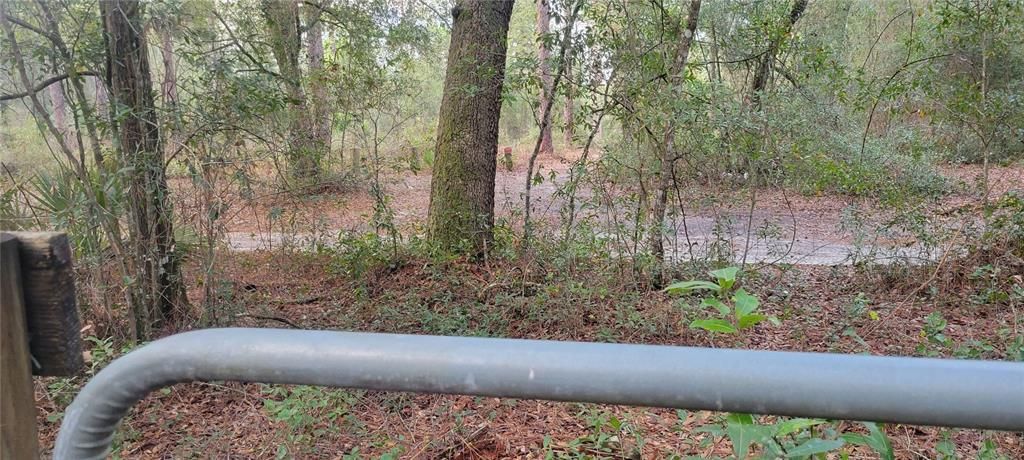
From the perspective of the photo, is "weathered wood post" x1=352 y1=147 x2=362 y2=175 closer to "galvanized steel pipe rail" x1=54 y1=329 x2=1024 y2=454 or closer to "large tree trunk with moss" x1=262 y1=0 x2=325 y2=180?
"large tree trunk with moss" x1=262 y1=0 x2=325 y2=180

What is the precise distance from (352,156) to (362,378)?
6.84 metres

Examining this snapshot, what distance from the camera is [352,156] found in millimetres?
7398

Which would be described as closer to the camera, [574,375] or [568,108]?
[574,375]

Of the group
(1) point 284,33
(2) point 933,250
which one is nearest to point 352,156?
(1) point 284,33

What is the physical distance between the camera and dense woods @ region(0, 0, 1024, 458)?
13.3 feet

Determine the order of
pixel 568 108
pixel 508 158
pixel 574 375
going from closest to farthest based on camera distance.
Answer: pixel 574 375 → pixel 568 108 → pixel 508 158

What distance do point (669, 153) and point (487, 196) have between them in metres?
2.16

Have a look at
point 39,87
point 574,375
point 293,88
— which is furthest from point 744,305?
point 293,88

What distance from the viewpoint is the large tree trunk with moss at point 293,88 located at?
222 inches

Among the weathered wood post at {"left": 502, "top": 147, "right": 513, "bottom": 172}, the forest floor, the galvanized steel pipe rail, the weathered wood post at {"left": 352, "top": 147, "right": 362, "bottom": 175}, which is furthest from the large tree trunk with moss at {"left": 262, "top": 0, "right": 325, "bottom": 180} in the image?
the weathered wood post at {"left": 502, "top": 147, "right": 513, "bottom": 172}

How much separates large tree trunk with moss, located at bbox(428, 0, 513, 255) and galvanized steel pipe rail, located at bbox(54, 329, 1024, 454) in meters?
5.96

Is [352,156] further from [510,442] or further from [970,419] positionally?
[970,419]

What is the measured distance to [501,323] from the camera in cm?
551

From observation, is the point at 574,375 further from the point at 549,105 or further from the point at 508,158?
the point at 508,158
